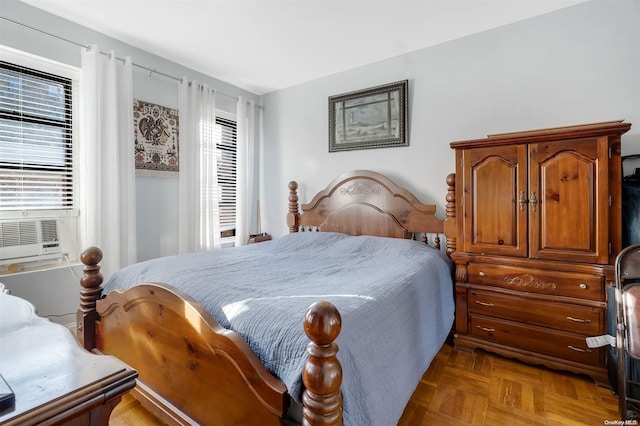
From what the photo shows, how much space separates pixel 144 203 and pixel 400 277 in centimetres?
250

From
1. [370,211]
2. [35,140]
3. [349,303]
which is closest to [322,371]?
[349,303]

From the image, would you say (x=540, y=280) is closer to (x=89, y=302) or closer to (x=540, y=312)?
(x=540, y=312)

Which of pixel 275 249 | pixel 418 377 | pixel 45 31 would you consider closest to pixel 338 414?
pixel 418 377

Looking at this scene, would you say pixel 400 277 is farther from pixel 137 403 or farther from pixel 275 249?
pixel 137 403

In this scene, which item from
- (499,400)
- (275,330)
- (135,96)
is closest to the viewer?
(275,330)

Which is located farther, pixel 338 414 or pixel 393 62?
pixel 393 62

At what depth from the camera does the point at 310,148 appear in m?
3.69

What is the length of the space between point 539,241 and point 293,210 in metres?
2.40

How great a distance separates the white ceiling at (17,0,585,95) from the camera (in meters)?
2.27

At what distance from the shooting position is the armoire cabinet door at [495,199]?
81.4 inches

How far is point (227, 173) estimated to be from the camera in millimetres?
3752

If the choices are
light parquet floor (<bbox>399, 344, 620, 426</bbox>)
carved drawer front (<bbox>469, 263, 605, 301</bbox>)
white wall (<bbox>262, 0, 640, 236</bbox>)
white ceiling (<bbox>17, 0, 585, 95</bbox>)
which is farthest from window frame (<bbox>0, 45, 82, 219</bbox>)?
carved drawer front (<bbox>469, 263, 605, 301</bbox>)

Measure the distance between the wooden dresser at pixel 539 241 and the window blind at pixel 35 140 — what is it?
3096 mm

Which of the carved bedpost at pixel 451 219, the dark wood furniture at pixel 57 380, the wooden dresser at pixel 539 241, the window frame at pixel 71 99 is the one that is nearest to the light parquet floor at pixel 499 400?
the wooden dresser at pixel 539 241
